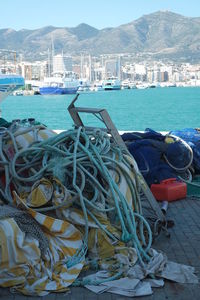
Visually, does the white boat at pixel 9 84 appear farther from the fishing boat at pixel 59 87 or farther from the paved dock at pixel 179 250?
the fishing boat at pixel 59 87

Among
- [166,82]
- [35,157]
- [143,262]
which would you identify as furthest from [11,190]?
[166,82]

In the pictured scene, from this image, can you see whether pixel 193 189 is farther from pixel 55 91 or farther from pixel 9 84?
pixel 55 91

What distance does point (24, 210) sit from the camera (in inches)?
165

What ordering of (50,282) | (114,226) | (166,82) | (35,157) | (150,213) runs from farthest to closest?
1. (166,82)
2. (150,213)
3. (35,157)
4. (114,226)
5. (50,282)

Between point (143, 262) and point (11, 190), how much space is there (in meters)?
1.65

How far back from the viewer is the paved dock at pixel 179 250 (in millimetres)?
3617

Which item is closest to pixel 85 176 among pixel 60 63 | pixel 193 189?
pixel 193 189

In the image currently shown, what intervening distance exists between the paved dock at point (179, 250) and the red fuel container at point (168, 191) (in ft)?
0.34

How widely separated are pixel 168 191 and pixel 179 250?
2.12 m

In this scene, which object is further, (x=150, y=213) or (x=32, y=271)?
(x=150, y=213)

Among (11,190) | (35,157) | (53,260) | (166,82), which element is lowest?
(166,82)

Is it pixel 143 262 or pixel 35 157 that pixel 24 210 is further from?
pixel 143 262

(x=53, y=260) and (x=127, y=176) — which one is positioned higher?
(x=127, y=176)

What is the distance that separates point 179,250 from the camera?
4.66 m
